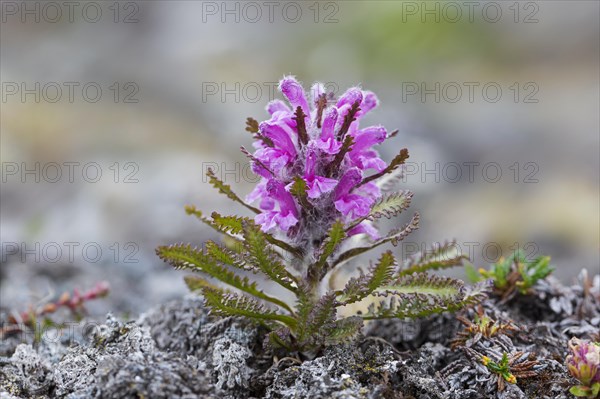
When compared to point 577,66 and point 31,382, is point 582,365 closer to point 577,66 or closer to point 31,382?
point 31,382

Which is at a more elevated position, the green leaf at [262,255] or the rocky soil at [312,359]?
the green leaf at [262,255]

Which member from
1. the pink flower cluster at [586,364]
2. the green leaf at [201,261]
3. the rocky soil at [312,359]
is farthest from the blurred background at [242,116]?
the pink flower cluster at [586,364]

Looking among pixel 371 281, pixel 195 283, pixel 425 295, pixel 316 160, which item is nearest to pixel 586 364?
pixel 425 295

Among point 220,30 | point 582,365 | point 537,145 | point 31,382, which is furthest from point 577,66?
point 31,382

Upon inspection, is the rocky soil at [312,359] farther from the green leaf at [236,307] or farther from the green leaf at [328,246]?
the green leaf at [328,246]

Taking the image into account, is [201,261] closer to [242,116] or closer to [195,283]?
[195,283]

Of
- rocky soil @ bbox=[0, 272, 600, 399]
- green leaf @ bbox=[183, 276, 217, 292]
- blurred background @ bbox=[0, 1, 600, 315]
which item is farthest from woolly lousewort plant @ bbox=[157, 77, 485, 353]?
blurred background @ bbox=[0, 1, 600, 315]

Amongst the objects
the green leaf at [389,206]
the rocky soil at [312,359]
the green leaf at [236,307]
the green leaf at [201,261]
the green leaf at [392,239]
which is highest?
the green leaf at [389,206]
